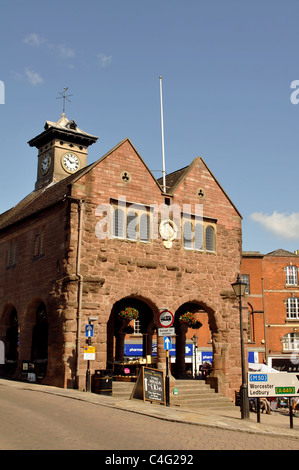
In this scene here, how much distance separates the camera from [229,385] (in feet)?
81.6

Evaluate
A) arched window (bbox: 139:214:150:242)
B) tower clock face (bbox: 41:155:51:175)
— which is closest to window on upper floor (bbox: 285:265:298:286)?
tower clock face (bbox: 41:155:51:175)

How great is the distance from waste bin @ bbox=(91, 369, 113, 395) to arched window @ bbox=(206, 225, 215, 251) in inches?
354

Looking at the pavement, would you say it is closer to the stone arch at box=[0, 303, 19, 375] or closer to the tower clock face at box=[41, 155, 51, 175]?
the stone arch at box=[0, 303, 19, 375]

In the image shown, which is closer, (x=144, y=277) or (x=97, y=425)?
(x=97, y=425)

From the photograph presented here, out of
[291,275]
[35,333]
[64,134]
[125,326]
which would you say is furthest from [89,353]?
[291,275]

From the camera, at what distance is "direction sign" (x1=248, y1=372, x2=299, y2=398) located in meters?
16.3

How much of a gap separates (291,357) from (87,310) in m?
30.6

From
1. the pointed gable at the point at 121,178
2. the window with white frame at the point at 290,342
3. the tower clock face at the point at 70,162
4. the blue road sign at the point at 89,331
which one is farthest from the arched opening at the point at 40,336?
the window with white frame at the point at 290,342

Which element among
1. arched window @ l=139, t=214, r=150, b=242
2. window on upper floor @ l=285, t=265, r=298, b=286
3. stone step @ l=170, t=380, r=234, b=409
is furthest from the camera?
window on upper floor @ l=285, t=265, r=298, b=286

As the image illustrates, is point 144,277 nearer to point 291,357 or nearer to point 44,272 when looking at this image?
point 44,272

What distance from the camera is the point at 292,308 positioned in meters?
48.7

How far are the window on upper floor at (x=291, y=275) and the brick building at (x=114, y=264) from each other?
23315mm

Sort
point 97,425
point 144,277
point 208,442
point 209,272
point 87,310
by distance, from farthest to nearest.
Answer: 1. point 209,272
2. point 144,277
3. point 87,310
4. point 97,425
5. point 208,442
